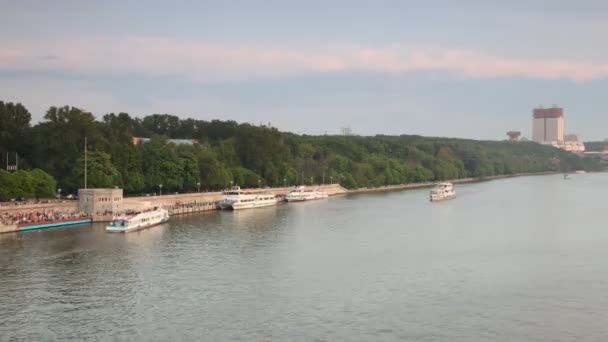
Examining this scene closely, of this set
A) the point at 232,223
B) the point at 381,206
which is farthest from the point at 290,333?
the point at 381,206

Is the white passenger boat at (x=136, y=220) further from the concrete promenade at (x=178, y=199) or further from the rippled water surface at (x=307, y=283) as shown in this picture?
the concrete promenade at (x=178, y=199)

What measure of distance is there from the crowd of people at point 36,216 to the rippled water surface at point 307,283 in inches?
83.0

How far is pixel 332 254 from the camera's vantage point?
41750 millimetres

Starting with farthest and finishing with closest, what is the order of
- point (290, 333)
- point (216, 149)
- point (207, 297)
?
point (216, 149), point (207, 297), point (290, 333)

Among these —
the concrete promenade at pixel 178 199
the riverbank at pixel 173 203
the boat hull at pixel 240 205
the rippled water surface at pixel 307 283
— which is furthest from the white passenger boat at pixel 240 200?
the rippled water surface at pixel 307 283

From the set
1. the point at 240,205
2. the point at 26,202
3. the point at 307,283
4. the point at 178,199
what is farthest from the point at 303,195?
the point at 307,283

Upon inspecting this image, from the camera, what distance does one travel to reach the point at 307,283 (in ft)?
109

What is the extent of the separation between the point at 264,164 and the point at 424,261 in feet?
176

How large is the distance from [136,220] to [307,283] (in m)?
22.3

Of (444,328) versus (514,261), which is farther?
(514,261)

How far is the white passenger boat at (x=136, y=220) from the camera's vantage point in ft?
165

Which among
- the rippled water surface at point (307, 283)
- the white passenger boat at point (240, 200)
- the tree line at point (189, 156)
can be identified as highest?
the tree line at point (189, 156)

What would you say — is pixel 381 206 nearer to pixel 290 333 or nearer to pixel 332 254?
pixel 332 254

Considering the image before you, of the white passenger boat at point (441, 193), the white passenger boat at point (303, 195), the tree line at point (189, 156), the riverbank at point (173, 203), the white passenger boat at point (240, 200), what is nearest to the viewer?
the riverbank at point (173, 203)
